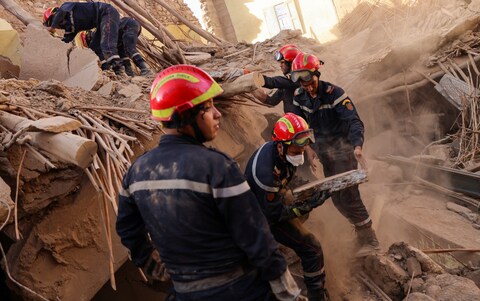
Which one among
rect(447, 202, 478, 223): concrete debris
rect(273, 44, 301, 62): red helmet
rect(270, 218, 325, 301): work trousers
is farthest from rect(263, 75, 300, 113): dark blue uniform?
rect(447, 202, 478, 223): concrete debris

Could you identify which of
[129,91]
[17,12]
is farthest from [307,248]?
[17,12]

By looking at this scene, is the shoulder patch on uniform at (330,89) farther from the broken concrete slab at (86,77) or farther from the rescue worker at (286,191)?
the broken concrete slab at (86,77)

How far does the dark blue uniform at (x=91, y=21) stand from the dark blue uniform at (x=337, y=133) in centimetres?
323

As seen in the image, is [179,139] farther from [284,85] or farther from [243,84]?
[284,85]

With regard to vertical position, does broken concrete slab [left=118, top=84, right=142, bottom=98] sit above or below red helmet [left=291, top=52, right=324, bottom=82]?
above

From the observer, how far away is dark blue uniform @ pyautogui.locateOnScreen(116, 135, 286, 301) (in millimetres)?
1650

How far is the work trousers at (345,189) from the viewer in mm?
4266

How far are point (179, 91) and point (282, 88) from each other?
3.38 m

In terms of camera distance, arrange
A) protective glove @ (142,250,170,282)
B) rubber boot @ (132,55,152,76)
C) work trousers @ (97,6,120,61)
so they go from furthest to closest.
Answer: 1. rubber boot @ (132,55,152,76)
2. work trousers @ (97,6,120,61)
3. protective glove @ (142,250,170,282)

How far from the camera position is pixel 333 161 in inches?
179

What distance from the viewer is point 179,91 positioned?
1813 millimetres

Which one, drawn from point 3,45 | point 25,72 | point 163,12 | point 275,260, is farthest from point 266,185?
point 163,12

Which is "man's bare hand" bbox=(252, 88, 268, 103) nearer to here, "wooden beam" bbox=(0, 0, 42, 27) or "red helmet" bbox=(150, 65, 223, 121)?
"red helmet" bbox=(150, 65, 223, 121)

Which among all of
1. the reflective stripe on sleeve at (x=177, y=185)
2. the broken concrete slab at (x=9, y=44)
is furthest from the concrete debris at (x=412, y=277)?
the broken concrete slab at (x=9, y=44)
